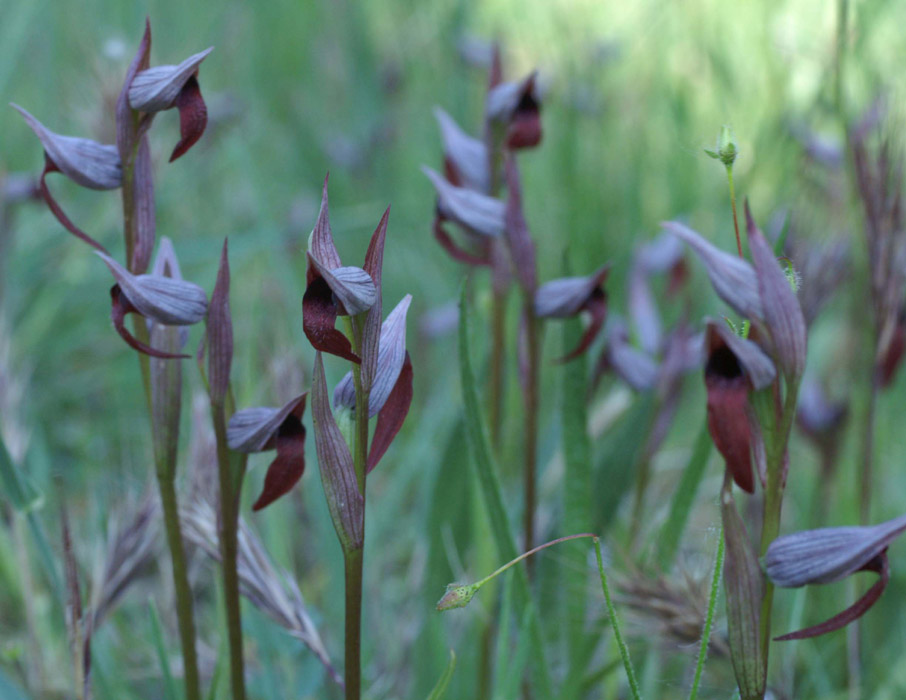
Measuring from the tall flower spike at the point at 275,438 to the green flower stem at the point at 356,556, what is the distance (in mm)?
82

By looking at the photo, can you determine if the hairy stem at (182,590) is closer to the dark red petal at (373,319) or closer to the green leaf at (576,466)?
the dark red petal at (373,319)

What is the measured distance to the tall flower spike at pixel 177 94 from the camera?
55 cm

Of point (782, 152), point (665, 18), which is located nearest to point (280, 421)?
point (782, 152)

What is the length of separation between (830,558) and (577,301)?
1.36 feet

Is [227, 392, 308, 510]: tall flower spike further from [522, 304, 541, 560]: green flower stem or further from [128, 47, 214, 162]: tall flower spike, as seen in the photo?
[522, 304, 541, 560]: green flower stem

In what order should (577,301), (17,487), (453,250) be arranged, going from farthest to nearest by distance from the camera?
(453,250) → (577,301) → (17,487)

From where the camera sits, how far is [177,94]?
0.57m

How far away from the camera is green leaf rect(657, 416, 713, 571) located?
0.85m

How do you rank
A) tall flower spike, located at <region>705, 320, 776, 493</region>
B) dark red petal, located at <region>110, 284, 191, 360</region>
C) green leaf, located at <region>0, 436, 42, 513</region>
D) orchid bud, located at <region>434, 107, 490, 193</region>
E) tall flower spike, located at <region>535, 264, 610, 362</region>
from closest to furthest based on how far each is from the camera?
tall flower spike, located at <region>705, 320, 776, 493</region>, dark red petal, located at <region>110, 284, 191, 360</region>, green leaf, located at <region>0, 436, 42, 513</region>, tall flower spike, located at <region>535, 264, 610, 362</region>, orchid bud, located at <region>434, 107, 490, 193</region>

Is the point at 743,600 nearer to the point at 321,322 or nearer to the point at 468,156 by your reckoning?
the point at 321,322

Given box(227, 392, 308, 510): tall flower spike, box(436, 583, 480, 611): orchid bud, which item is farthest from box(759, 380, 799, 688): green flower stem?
box(227, 392, 308, 510): tall flower spike

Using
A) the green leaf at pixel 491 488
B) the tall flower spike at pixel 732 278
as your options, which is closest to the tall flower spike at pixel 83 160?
the green leaf at pixel 491 488

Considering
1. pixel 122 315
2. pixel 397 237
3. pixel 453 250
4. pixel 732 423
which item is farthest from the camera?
pixel 397 237

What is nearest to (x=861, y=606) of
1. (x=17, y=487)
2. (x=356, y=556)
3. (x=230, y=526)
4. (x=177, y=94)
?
(x=356, y=556)
